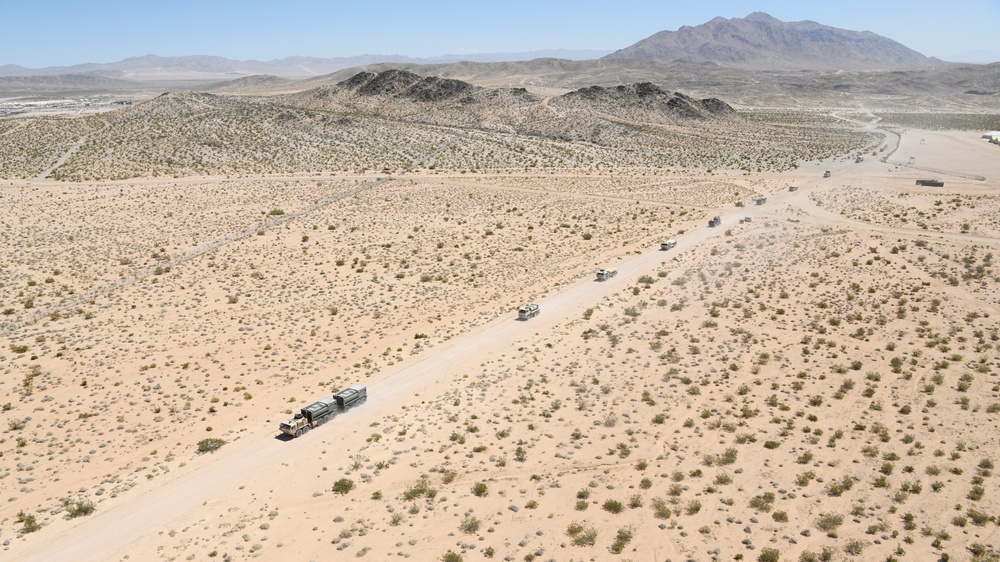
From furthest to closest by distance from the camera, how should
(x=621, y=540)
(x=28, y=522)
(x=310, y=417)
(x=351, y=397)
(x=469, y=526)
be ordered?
(x=351, y=397)
(x=310, y=417)
(x=28, y=522)
(x=469, y=526)
(x=621, y=540)

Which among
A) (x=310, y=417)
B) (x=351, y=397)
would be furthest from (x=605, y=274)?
(x=310, y=417)

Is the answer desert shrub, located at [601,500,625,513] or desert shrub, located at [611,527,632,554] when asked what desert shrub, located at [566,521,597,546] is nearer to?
desert shrub, located at [611,527,632,554]

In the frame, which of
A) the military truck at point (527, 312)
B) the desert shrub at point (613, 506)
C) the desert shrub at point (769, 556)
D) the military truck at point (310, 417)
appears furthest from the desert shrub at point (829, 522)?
the military truck at point (527, 312)

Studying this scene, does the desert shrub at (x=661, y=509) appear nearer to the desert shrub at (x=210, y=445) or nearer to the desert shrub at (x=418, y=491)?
the desert shrub at (x=418, y=491)

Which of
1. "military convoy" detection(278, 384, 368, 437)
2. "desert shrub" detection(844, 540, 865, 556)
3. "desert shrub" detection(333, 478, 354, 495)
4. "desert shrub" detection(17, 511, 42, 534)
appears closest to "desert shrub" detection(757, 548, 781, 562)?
"desert shrub" detection(844, 540, 865, 556)

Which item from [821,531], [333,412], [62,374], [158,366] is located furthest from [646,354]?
[62,374]

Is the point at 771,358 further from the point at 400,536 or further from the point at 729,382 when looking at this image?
the point at 400,536

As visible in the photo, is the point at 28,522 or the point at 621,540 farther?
the point at 28,522

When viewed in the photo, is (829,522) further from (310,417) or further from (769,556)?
(310,417)
